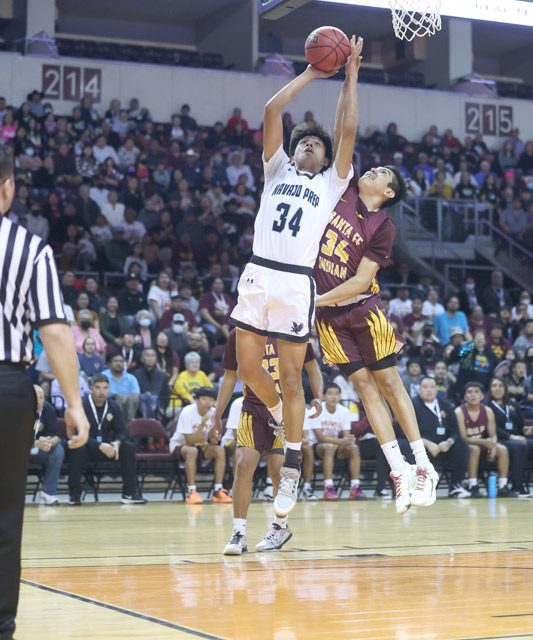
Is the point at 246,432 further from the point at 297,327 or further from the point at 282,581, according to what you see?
the point at 282,581

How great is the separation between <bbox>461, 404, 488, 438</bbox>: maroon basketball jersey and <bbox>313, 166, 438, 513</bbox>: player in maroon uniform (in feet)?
25.0

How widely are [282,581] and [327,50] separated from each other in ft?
10.9

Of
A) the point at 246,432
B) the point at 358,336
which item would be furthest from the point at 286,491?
the point at 358,336

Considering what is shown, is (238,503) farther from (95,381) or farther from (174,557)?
(95,381)

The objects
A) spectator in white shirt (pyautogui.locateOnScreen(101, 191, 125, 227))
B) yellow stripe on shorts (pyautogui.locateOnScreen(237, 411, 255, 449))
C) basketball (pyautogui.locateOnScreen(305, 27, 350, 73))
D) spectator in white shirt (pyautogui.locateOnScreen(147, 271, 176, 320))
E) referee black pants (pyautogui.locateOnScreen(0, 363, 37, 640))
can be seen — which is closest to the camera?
referee black pants (pyautogui.locateOnScreen(0, 363, 37, 640))

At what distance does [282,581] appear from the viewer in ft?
20.0

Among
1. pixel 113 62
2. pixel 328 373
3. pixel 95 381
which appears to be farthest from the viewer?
pixel 113 62

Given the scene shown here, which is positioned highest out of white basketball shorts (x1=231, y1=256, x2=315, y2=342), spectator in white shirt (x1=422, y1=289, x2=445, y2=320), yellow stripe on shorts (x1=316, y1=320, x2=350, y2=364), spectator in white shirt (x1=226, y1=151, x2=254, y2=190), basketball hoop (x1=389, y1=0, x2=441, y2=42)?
spectator in white shirt (x1=226, y1=151, x2=254, y2=190)

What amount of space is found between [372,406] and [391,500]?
659cm

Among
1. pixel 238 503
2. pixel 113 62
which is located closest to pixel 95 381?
pixel 238 503

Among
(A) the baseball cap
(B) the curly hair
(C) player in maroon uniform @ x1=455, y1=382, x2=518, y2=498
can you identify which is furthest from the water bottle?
(B) the curly hair

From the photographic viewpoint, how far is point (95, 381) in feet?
43.8

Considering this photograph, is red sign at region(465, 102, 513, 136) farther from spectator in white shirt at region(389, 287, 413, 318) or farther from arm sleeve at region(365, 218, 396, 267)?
arm sleeve at region(365, 218, 396, 267)

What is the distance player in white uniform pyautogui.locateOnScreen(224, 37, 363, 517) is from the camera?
22.8ft
